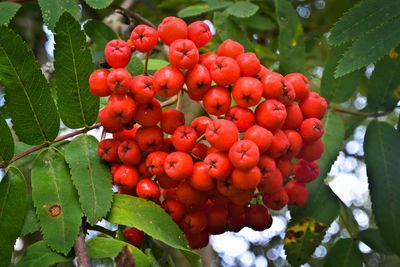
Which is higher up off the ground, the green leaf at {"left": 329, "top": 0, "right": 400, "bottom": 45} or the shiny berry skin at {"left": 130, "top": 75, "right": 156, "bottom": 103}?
the green leaf at {"left": 329, "top": 0, "right": 400, "bottom": 45}

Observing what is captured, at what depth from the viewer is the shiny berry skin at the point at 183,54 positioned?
4.77 feet

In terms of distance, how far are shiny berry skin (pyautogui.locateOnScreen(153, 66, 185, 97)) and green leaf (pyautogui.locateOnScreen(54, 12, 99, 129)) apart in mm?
182

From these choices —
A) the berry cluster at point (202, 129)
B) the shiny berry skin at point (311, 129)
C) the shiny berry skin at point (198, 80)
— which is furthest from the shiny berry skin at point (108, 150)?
the shiny berry skin at point (311, 129)

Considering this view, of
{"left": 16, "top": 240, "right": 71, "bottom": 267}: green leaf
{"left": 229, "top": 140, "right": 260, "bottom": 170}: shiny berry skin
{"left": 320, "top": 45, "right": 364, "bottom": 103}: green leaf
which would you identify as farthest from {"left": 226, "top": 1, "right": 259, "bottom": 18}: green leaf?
{"left": 16, "top": 240, "right": 71, "bottom": 267}: green leaf

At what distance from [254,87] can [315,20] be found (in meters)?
2.00

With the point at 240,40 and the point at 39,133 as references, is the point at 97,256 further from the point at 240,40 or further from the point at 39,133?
the point at 240,40

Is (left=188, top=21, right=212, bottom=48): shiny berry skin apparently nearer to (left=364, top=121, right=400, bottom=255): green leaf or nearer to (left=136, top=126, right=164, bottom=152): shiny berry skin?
(left=136, top=126, right=164, bottom=152): shiny berry skin

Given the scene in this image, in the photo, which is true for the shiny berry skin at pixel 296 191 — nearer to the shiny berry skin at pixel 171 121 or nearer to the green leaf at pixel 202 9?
the shiny berry skin at pixel 171 121

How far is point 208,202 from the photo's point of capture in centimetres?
158

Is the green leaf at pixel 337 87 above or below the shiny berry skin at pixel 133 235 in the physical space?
above

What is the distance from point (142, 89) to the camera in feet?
4.67

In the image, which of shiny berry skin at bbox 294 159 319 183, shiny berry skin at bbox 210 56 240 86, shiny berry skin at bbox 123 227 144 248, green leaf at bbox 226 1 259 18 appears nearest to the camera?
shiny berry skin at bbox 210 56 240 86

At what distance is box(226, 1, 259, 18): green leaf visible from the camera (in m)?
2.27

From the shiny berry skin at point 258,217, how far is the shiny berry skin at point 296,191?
10 centimetres
